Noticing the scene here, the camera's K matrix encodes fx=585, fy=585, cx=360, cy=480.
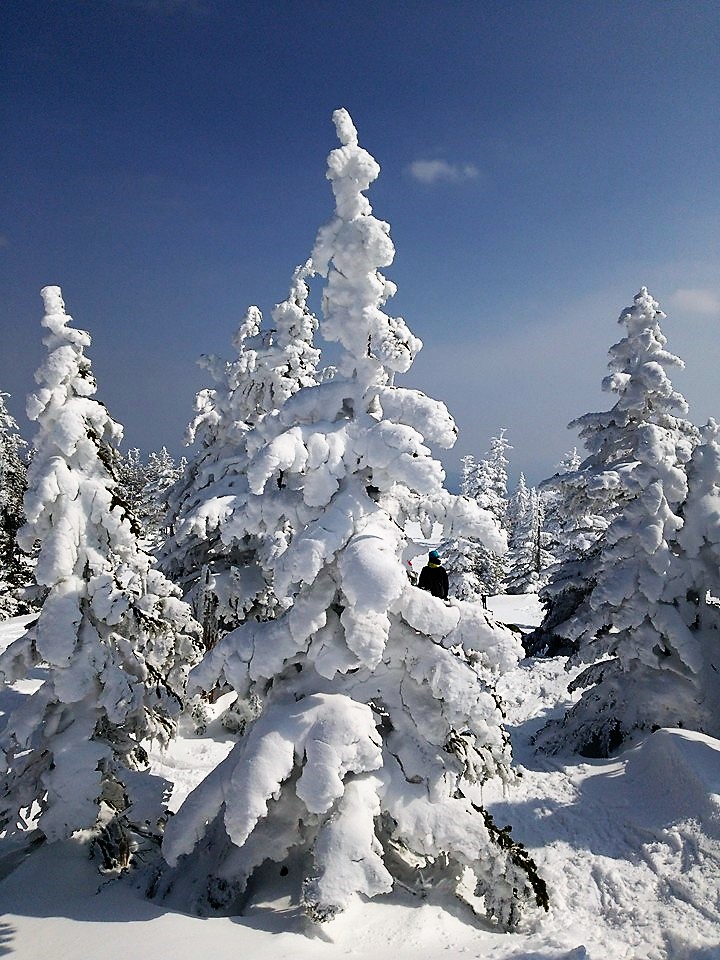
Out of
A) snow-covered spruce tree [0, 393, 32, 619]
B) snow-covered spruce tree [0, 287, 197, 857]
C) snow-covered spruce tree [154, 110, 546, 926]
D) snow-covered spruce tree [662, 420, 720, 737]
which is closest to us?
A: snow-covered spruce tree [154, 110, 546, 926]

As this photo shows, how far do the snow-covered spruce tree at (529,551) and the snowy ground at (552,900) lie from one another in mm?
41559

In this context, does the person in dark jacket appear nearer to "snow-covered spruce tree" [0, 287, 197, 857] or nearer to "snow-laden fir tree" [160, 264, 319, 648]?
"snow-laden fir tree" [160, 264, 319, 648]

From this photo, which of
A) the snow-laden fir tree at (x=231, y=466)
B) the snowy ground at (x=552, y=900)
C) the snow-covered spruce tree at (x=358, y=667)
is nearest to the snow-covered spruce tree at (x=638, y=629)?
the snowy ground at (x=552, y=900)

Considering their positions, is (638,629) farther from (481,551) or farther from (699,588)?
(481,551)

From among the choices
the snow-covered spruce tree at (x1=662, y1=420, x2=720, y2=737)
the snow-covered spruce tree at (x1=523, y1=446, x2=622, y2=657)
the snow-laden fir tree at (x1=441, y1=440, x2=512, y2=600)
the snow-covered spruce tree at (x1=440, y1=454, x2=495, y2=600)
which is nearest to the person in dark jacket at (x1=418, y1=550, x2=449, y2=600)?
the snow-covered spruce tree at (x1=662, y1=420, x2=720, y2=737)

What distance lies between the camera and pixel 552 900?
7555 mm

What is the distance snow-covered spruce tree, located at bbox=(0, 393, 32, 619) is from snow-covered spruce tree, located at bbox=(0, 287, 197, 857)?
17422mm

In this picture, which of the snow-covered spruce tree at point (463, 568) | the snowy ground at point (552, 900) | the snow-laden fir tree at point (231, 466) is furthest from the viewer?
the snow-covered spruce tree at point (463, 568)

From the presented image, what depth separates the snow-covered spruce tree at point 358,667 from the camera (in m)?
6.39

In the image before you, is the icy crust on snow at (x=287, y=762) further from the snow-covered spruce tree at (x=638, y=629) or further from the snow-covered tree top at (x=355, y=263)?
the snow-covered spruce tree at (x=638, y=629)

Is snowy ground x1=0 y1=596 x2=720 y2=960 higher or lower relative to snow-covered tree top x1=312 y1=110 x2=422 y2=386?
lower

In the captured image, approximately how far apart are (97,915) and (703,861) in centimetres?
779

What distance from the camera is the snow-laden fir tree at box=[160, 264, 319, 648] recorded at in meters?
15.5

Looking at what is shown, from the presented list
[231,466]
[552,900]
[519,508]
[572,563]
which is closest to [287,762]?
[552,900]
